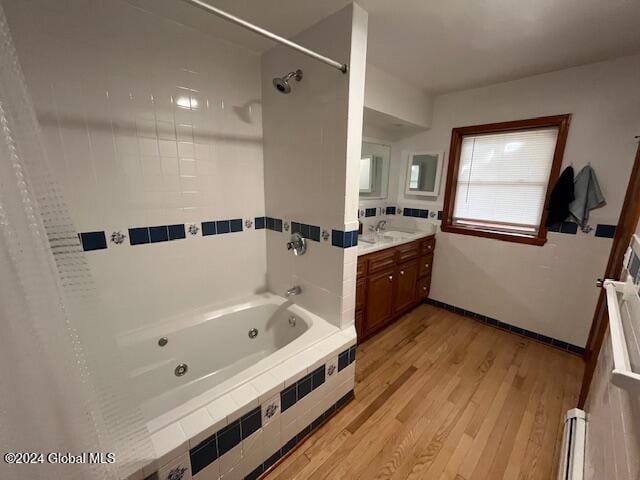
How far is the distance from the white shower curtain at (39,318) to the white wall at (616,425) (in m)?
1.22

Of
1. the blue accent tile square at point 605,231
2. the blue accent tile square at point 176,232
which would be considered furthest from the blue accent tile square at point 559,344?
the blue accent tile square at point 176,232

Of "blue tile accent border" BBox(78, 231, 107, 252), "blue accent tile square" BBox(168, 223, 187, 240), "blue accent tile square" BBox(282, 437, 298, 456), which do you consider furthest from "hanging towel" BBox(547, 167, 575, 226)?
"blue tile accent border" BBox(78, 231, 107, 252)

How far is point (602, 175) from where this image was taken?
73.0 inches

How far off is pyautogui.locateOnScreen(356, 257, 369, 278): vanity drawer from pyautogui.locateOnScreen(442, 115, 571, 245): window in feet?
3.99

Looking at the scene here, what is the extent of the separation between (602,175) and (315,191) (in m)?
2.09

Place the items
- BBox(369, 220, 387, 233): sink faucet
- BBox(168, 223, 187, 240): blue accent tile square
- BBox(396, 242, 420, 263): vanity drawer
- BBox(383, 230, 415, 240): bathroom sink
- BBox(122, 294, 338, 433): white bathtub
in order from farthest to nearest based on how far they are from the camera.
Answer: BBox(369, 220, 387, 233): sink faucet < BBox(383, 230, 415, 240): bathroom sink < BBox(396, 242, 420, 263): vanity drawer < BBox(168, 223, 187, 240): blue accent tile square < BBox(122, 294, 338, 433): white bathtub

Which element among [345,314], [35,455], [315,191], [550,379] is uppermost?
[315,191]

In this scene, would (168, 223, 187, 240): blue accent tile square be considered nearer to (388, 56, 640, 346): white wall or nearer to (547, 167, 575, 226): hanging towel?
(388, 56, 640, 346): white wall

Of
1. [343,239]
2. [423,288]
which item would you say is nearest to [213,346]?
[343,239]

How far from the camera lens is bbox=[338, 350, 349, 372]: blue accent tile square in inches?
58.5

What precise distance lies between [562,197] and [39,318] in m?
2.88

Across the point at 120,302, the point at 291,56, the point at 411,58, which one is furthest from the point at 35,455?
the point at 411,58

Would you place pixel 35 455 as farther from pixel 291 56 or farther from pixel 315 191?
pixel 291 56

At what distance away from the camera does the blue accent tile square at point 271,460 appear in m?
1.23
